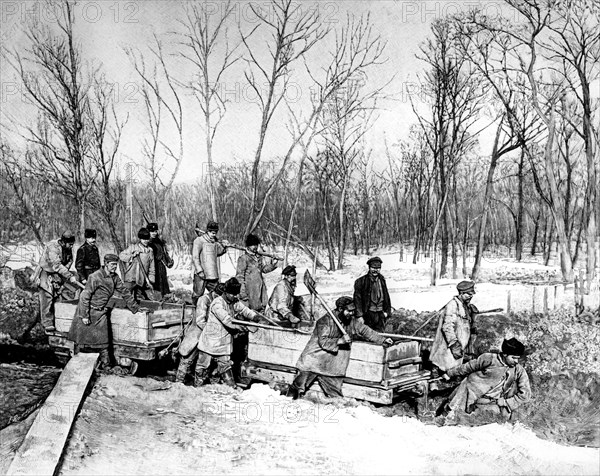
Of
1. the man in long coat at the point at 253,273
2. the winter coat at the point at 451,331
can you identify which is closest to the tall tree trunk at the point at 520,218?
the winter coat at the point at 451,331

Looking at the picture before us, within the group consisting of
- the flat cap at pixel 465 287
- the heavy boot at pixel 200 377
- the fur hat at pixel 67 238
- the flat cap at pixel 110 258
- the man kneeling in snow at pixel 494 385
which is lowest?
the heavy boot at pixel 200 377

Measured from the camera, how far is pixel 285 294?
620 centimetres

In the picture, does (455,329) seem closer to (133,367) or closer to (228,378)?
(228,378)

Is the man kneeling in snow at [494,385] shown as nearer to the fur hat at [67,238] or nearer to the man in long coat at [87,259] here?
the man in long coat at [87,259]

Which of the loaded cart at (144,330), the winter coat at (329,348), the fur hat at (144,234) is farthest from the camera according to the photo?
the fur hat at (144,234)

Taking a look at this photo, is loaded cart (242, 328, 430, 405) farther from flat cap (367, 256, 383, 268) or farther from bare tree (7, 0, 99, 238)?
bare tree (7, 0, 99, 238)

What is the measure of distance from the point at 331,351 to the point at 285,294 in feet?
3.00

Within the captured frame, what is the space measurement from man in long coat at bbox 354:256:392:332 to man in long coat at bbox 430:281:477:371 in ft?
1.80

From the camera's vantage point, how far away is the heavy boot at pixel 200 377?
20.0 ft

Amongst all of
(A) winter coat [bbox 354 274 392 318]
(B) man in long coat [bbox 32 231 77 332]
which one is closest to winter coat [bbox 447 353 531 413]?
(A) winter coat [bbox 354 274 392 318]

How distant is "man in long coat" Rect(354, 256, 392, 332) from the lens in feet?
19.7

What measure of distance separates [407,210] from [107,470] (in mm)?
3191

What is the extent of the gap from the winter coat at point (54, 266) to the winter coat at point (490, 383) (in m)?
4.01

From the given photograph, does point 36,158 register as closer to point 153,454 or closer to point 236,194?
point 236,194
